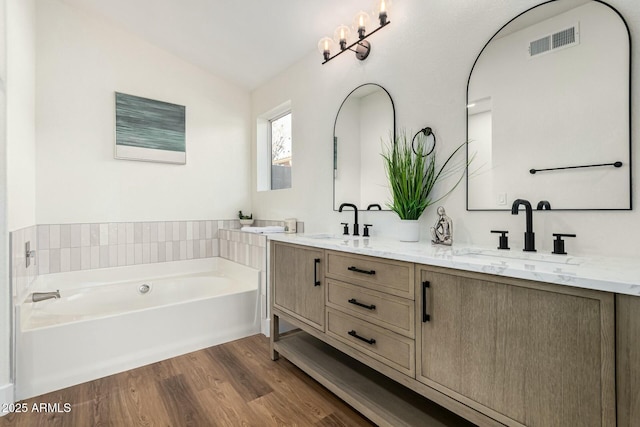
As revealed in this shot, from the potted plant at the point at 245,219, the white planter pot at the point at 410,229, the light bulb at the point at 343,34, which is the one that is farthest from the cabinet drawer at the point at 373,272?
the potted plant at the point at 245,219

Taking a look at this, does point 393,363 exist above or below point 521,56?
below

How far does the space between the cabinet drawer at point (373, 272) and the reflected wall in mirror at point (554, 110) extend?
2.01 feet

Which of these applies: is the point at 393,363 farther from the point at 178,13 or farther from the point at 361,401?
the point at 178,13

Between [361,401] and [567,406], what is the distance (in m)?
0.88

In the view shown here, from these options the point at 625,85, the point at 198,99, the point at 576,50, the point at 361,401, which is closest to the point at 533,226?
the point at 625,85

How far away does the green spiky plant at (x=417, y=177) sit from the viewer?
Result: 169cm

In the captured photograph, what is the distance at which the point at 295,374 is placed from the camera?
194 centimetres

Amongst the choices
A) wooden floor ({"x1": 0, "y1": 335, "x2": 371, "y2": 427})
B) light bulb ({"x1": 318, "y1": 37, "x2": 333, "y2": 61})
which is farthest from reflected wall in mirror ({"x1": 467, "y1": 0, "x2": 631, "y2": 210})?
wooden floor ({"x1": 0, "y1": 335, "x2": 371, "y2": 427})

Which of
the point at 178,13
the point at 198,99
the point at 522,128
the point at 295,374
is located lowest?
the point at 295,374

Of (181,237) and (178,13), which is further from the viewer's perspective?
A: (181,237)

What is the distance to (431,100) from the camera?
1749mm

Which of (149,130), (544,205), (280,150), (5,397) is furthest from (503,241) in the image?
(149,130)

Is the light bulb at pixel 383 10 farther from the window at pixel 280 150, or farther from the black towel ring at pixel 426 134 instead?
the window at pixel 280 150

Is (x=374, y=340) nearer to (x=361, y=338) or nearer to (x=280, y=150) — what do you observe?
(x=361, y=338)
